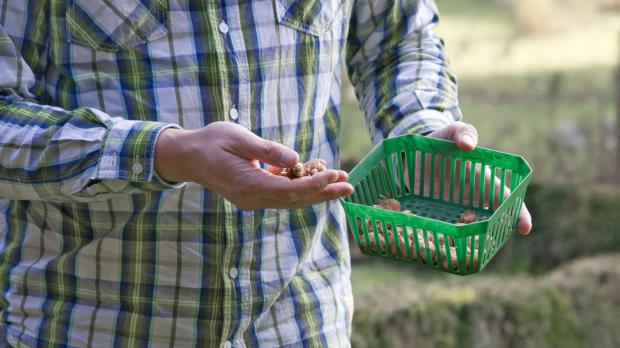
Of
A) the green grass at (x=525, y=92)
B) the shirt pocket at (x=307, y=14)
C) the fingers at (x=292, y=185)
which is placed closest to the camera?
the fingers at (x=292, y=185)

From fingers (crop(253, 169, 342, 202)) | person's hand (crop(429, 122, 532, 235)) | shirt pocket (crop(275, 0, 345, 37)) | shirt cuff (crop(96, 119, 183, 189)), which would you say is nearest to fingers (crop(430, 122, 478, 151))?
person's hand (crop(429, 122, 532, 235))

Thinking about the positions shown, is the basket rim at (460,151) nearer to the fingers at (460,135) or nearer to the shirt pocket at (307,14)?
the fingers at (460,135)

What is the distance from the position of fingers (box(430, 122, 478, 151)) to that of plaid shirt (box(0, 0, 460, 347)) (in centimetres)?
6

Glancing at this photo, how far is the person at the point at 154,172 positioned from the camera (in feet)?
5.30

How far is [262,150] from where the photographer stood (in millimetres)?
1473

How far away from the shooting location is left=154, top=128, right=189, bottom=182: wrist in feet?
5.03

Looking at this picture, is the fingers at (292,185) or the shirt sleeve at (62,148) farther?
the shirt sleeve at (62,148)

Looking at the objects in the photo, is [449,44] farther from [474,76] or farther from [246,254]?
[246,254]

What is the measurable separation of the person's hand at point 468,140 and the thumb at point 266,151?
0.42 metres

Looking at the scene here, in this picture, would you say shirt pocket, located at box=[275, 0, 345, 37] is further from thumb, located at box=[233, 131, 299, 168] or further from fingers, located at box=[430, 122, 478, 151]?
thumb, located at box=[233, 131, 299, 168]

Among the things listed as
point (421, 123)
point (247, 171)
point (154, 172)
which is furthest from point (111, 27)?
point (421, 123)

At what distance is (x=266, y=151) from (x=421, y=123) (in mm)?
536

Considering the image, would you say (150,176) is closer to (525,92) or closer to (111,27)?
(111,27)

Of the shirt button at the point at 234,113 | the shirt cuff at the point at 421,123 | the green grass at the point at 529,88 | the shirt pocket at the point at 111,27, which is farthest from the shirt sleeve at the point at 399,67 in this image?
the green grass at the point at 529,88
